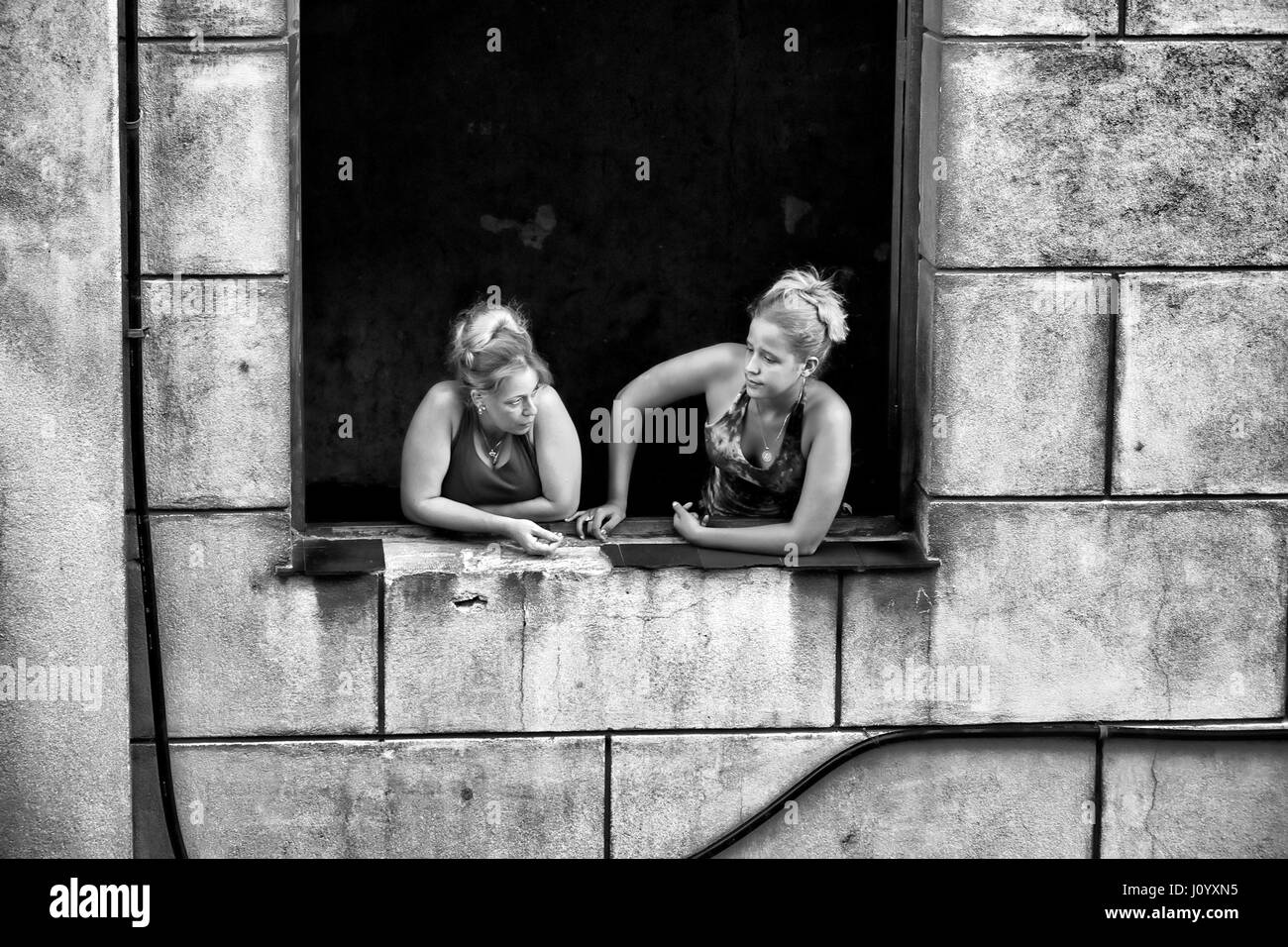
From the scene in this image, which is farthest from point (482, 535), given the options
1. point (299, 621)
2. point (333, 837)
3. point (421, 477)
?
point (333, 837)

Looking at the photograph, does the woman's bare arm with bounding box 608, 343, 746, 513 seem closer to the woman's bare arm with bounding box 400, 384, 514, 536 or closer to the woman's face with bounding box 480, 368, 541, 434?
the woman's face with bounding box 480, 368, 541, 434

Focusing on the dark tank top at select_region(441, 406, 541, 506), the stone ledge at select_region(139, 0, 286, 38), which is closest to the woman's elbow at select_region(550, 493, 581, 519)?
the dark tank top at select_region(441, 406, 541, 506)

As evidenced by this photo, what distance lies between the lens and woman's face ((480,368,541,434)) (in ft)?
25.2

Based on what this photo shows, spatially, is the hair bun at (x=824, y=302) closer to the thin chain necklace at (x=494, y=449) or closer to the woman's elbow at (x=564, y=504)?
the woman's elbow at (x=564, y=504)

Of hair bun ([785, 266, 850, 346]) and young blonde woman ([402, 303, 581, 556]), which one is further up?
hair bun ([785, 266, 850, 346])

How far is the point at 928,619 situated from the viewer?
25.2ft

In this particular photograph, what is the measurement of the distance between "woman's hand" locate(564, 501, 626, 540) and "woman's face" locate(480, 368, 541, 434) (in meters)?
0.50

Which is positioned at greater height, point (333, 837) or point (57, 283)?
point (57, 283)

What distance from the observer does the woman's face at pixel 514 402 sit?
7688 mm

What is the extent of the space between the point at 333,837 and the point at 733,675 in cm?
187

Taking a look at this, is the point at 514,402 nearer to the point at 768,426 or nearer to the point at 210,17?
the point at 768,426

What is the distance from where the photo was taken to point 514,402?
7.71 metres

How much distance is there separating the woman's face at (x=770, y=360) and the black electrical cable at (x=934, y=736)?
1616 mm
